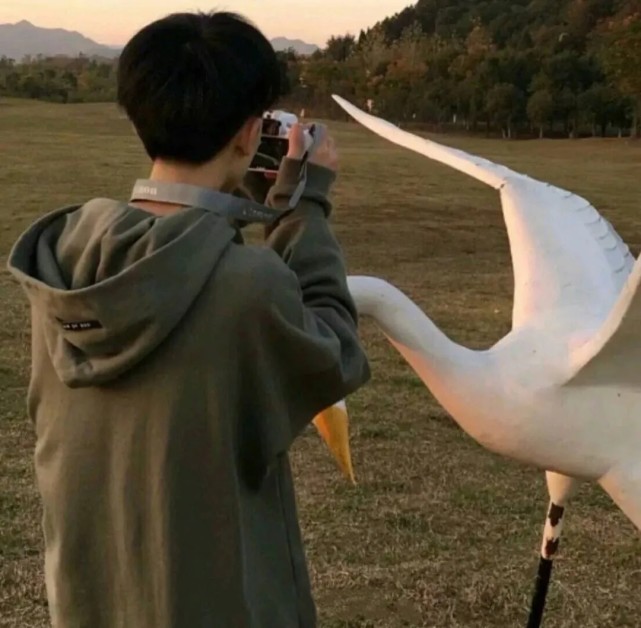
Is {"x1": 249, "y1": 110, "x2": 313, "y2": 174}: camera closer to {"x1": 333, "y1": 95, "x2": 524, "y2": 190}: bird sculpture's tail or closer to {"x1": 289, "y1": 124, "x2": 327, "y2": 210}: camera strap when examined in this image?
{"x1": 289, "y1": 124, "x2": 327, "y2": 210}: camera strap

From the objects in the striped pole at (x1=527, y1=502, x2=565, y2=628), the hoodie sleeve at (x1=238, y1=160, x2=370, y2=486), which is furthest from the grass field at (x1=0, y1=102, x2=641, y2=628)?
the hoodie sleeve at (x1=238, y1=160, x2=370, y2=486)

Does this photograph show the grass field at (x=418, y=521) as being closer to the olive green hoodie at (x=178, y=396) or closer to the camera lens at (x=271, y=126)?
the olive green hoodie at (x=178, y=396)

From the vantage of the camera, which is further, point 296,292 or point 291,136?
point 291,136

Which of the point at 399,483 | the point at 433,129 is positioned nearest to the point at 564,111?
the point at 433,129

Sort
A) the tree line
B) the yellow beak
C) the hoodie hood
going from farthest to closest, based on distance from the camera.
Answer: the tree line
the yellow beak
the hoodie hood

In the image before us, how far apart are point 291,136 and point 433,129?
2828cm

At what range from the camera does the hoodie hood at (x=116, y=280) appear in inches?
42.1

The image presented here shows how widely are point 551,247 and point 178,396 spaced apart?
1.38 m

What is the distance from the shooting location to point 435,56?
33.1 metres

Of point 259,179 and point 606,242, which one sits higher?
point 259,179

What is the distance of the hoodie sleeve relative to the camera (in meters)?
1.11

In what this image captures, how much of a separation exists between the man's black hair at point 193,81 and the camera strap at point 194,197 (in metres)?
0.03

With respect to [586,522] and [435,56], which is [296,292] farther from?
[435,56]

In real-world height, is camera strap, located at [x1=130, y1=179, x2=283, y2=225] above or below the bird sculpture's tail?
above
